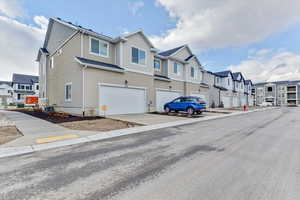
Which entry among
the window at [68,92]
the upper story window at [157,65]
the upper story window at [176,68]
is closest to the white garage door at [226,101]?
the upper story window at [176,68]

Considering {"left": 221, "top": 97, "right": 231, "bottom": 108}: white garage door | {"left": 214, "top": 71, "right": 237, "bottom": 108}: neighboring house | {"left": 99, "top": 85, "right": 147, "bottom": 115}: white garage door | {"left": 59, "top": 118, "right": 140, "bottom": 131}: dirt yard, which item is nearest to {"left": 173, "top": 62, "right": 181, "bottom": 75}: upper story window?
{"left": 99, "top": 85, "right": 147, "bottom": 115}: white garage door

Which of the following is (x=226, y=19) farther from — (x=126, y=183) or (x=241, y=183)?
(x=126, y=183)

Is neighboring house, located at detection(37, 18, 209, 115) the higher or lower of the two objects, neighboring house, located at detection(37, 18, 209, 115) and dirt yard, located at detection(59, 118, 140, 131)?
the higher

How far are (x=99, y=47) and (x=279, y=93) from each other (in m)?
85.7

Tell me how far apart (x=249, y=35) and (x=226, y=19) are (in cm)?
530

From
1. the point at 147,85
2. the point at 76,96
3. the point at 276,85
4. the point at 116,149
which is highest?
the point at 276,85

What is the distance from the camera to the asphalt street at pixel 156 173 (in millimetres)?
2330

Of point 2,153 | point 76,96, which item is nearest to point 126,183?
point 2,153

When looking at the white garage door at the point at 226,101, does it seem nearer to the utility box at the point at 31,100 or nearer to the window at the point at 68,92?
the window at the point at 68,92

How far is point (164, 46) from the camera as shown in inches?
1107

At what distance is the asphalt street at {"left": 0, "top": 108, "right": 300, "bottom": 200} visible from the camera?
233 cm

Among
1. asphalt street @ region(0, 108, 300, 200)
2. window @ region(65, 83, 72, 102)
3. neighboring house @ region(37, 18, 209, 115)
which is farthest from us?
window @ region(65, 83, 72, 102)

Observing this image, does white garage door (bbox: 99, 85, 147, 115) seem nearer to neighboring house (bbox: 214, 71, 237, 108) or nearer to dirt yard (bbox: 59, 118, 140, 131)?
dirt yard (bbox: 59, 118, 140, 131)

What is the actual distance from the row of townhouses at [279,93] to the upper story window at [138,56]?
229 feet
